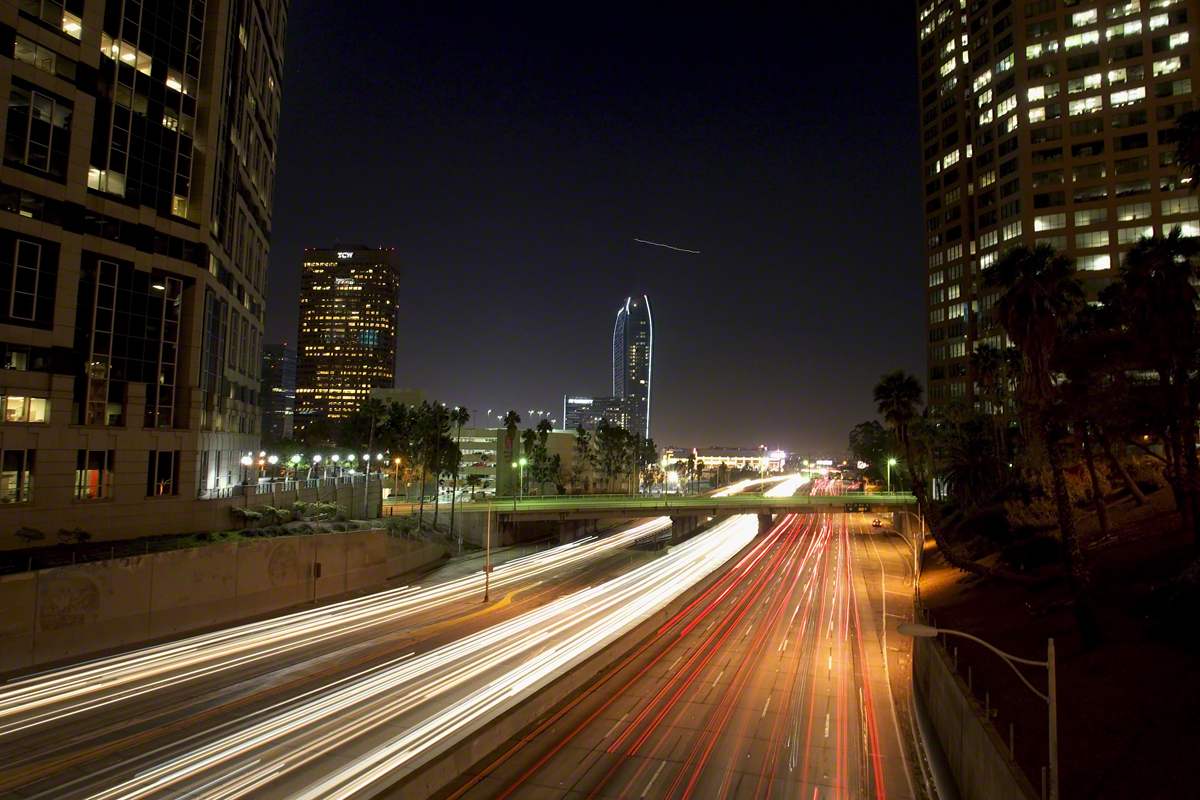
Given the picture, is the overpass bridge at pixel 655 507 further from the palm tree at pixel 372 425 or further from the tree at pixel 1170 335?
the tree at pixel 1170 335

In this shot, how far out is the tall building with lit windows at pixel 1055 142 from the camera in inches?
3366

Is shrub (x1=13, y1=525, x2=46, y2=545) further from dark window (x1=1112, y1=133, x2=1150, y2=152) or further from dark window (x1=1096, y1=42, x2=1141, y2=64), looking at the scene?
dark window (x1=1096, y1=42, x2=1141, y2=64)

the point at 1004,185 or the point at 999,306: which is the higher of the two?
the point at 1004,185

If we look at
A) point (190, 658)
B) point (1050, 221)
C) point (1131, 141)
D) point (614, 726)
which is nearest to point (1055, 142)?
point (1131, 141)

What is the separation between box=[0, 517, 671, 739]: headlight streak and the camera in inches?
926

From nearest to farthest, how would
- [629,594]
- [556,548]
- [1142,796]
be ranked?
[1142,796] < [629,594] < [556,548]

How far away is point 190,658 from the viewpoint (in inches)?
1159

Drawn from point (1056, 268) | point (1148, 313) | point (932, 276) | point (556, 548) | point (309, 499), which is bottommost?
point (556, 548)

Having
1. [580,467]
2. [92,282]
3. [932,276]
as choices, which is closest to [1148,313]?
[92,282]

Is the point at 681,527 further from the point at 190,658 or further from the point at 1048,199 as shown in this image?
the point at 190,658

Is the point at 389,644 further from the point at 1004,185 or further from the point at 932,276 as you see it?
the point at 932,276

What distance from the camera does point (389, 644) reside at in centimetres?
3253

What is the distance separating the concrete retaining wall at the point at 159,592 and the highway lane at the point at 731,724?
20.2m

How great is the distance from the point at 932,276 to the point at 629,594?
88874mm
